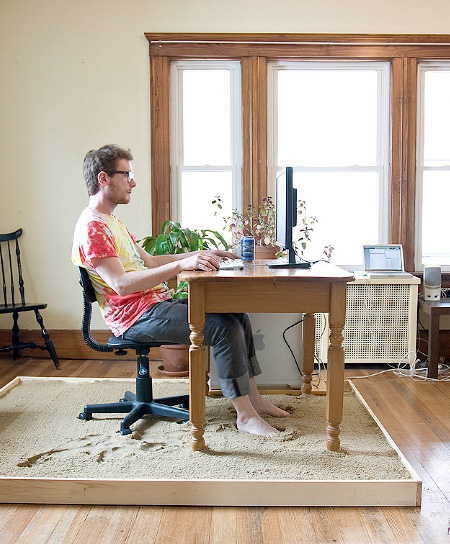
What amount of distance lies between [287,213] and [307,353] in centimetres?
96

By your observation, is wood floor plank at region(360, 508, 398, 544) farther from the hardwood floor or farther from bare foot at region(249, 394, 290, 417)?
bare foot at region(249, 394, 290, 417)

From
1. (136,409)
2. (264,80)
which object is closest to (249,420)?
(136,409)

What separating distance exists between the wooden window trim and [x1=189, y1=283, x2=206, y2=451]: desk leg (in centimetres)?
204

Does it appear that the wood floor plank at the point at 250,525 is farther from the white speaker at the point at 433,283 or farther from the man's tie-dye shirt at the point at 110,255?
the white speaker at the point at 433,283

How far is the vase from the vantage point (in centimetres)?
338

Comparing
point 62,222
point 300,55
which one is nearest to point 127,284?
point 62,222

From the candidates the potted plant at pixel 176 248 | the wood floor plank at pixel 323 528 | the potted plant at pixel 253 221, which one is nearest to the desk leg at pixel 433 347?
the potted plant at pixel 253 221

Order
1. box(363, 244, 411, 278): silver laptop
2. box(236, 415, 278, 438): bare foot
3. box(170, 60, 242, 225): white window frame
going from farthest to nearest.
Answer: box(170, 60, 242, 225): white window frame → box(363, 244, 411, 278): silver laptop → box(236, 415, 278, 438): bare foot

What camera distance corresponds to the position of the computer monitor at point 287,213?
2480 millimetres

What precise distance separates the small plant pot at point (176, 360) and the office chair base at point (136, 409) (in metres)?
0.93

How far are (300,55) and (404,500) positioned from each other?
3.11 m

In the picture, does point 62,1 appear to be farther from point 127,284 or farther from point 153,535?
point 153,535

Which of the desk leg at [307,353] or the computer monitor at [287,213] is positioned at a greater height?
the computer monitor at [287,213]

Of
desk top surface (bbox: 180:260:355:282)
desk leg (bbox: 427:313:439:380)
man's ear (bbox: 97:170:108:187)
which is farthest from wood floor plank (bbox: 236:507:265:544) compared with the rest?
desk leg (bbox: 427:313:439:380)
